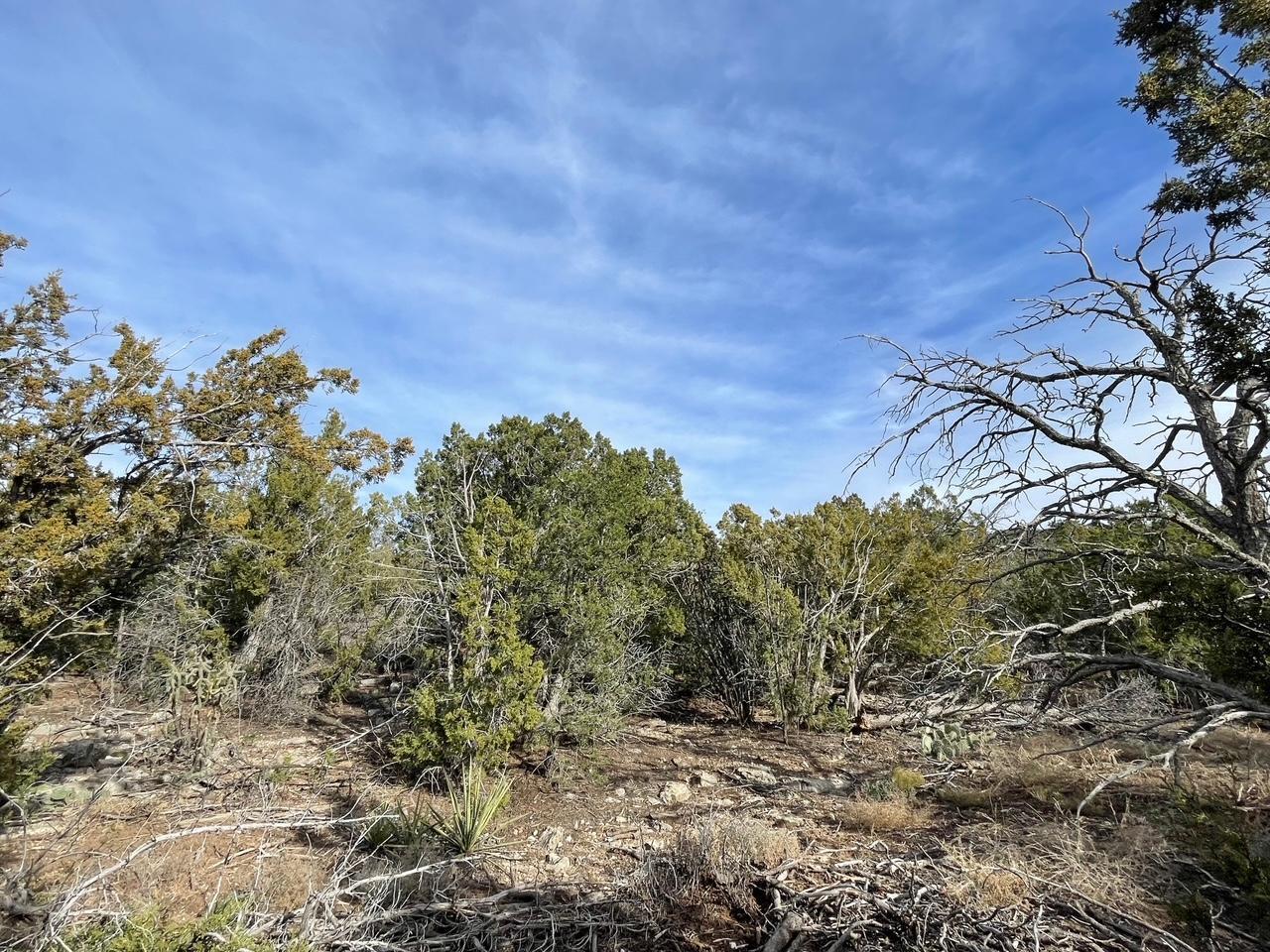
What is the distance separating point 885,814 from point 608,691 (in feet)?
11.6

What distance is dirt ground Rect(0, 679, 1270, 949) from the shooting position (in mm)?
4113

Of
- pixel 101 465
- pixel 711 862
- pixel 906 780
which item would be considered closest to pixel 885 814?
pixel 906 780

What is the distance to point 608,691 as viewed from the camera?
803cm

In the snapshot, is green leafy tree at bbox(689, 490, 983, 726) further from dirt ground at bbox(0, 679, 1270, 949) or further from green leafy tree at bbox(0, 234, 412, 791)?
green leafy tree at bbox(0, 234, 412, 791)

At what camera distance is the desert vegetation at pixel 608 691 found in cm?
374

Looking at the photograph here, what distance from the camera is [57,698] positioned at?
10766 mm

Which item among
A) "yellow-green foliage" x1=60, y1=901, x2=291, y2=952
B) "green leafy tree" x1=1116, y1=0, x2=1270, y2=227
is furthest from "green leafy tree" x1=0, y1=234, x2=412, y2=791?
"green leafy tree" x1=1116, y1=0, x2=1270, y2=227

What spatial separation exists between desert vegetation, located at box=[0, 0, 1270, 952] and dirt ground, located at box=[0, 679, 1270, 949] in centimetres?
5

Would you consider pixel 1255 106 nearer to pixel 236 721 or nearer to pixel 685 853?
pixel 685 853

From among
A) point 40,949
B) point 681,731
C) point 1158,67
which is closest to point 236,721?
point 681,731

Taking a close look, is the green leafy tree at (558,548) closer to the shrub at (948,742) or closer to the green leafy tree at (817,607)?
the green leafy tree at (817,607)

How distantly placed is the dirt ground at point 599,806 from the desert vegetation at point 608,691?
0.05m

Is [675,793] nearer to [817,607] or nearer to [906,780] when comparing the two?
[906,780]

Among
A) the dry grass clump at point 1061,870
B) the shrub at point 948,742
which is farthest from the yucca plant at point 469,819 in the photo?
the shrub at point 948,742
